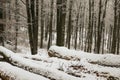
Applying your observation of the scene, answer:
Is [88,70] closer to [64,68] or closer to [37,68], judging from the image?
[64,68]

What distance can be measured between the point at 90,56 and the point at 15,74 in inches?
143

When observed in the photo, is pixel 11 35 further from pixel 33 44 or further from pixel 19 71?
pixel 19 71

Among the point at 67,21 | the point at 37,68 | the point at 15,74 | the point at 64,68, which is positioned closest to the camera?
the point at 15,74

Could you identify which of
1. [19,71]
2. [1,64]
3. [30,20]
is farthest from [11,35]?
[19,71]

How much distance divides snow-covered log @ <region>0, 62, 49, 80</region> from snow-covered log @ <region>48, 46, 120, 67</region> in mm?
2993

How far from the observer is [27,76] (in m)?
5.45

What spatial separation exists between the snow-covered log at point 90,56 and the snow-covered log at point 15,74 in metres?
2.99

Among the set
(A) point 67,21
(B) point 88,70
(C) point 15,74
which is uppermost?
(C) point 15,74

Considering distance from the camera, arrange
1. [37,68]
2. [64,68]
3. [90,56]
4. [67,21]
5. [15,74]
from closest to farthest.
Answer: [15,74]
[37,68]
[64,68]
[90,56]
[67,21]

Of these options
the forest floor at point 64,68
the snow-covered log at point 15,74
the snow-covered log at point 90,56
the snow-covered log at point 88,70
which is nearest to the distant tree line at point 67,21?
the snow-covered log at point 90,56

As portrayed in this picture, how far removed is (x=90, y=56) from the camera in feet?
27.8

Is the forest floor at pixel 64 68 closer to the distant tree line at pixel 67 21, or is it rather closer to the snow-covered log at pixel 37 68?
the snow-covered log at pixel 37 68

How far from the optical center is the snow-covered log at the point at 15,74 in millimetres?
5410

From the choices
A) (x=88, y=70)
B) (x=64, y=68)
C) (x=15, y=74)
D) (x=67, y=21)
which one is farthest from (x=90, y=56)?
(x=67, y=21)
